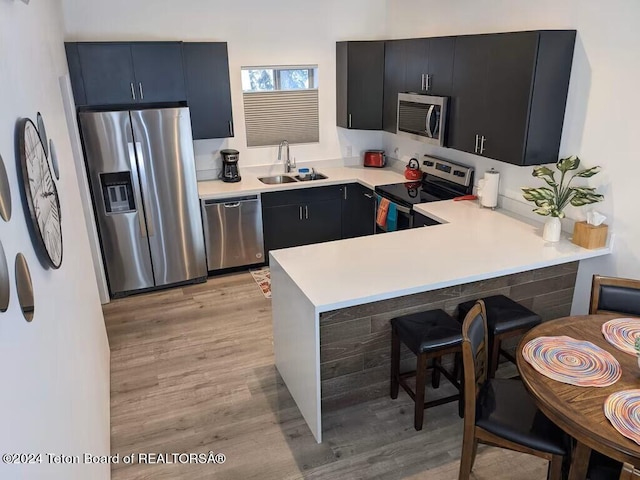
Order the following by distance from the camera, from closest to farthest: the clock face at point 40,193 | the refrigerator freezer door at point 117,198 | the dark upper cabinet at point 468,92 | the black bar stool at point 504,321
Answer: the clock face at point 40,193
the black bar stool at point 504,321
the dark upper cabinet at point 468,92
the refrigerator freezer door at point 117,198

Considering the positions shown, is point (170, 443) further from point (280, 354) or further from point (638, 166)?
point (638, 166)

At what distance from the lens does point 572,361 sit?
2.05 metres

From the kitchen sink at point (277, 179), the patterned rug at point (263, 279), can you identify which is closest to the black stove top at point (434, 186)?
the kitchen sink at point (277, 179)

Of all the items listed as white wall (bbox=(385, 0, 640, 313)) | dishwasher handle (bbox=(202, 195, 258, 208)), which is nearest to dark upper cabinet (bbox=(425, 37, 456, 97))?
white wall (bbox=(385, 0, 640, 313))

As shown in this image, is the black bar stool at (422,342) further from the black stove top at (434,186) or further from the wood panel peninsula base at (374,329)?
the black stove top at (434,186)

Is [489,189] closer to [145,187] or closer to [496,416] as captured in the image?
[496,416]

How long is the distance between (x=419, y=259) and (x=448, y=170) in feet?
5.61

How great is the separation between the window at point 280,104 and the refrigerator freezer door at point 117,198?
4.44 feet

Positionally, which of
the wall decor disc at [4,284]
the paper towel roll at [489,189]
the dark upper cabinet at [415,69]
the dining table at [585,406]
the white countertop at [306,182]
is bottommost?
the dining table at [585,406]

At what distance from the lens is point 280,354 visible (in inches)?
127

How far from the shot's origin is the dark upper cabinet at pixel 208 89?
4.30 metres

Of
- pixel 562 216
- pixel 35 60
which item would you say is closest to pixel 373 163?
pixel 562 216

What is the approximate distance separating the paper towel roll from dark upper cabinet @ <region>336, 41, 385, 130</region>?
1.46m

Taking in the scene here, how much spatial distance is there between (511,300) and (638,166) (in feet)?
3.47
